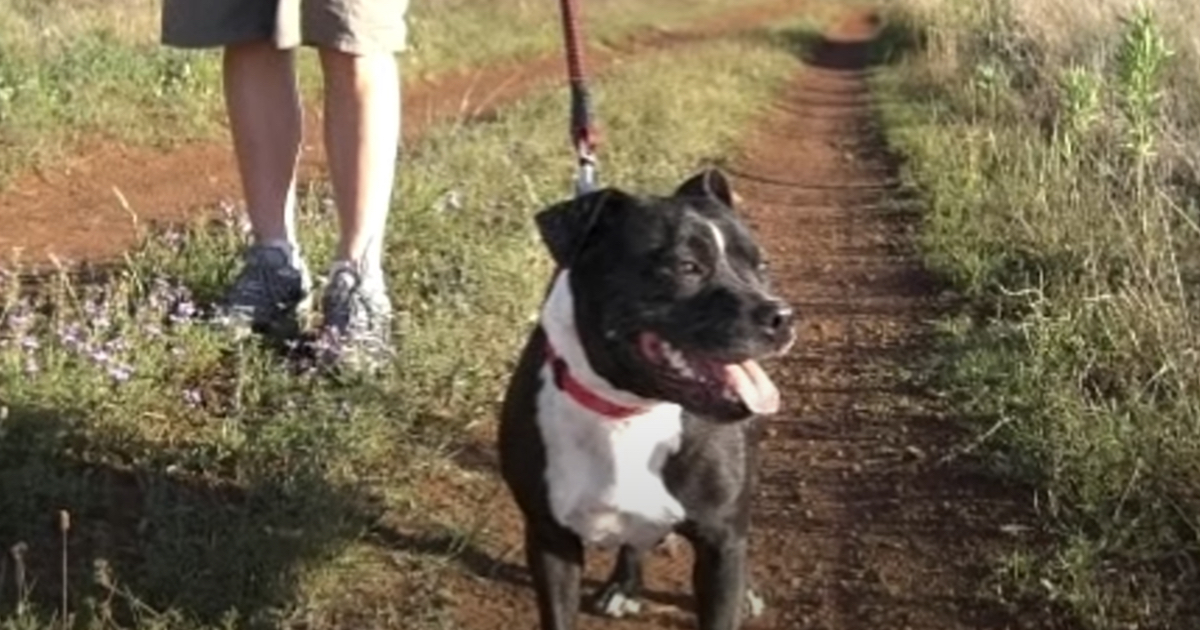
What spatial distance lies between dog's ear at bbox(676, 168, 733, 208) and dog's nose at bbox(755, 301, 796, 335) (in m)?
0.46

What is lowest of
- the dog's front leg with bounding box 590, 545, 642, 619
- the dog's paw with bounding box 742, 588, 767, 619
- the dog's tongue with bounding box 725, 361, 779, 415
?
the dog's paw with bounding box 742, 588, 767, 619

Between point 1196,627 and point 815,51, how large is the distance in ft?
58.1

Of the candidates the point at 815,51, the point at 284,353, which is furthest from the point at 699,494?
the point at 815,51

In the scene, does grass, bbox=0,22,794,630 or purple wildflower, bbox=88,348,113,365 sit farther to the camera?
purple wildflower, bbox=88,348,113,365

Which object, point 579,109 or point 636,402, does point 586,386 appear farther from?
point 579,109

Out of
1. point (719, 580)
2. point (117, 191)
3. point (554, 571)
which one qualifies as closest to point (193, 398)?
point (554, 571)

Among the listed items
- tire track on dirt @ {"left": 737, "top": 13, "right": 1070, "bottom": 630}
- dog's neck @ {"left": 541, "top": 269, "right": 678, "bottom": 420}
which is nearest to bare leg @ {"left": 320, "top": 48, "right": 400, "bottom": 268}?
tire track on dirt @ {"left": 737, "top": 13, "right": 1070, "bottom": 630}

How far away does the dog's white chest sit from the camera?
2.99 meters

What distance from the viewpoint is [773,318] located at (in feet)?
9.21

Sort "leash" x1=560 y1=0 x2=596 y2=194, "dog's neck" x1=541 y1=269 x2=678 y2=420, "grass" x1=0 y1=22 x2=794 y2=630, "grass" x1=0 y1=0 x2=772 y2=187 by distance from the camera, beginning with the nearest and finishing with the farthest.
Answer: "dog's neck" x1=541 y1=269 x2=678 y2=420, "grass" x1=0 y1=22 x2=794 y2=630, "leash" x1=560 y1=0 x2=596 y2=194, "grass" x1=0 y1=0 x2=772 y2=187

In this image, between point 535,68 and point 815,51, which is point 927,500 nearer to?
point 535,68

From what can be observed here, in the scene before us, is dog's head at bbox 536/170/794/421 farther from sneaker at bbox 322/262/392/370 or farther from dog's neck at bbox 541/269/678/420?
sneaker at bbox 322/262/392/370

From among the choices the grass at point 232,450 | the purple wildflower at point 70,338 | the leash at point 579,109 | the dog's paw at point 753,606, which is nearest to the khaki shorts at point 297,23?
the leash at point 579,109

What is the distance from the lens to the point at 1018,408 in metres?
4.21
